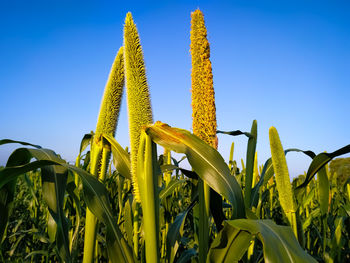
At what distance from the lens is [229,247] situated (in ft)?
4.19

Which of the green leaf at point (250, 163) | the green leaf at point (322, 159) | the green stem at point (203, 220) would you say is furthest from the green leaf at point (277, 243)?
the green leaf at point (322, 159)

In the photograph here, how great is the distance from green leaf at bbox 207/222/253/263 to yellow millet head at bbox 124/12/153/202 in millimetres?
414

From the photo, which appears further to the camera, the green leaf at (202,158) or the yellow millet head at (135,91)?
the yellow millet head at (135,91)

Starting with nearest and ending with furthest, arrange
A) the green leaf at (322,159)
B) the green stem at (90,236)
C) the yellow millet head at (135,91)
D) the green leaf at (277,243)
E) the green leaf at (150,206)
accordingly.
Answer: the green leaf at (277,243) → the green leaf at (150,206) → the yellow millet head at (135,91) → the green stem at (90,236) → the green leaf at (322,159)

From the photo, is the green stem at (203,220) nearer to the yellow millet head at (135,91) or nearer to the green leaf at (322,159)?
the yellow millet head at (135,91)

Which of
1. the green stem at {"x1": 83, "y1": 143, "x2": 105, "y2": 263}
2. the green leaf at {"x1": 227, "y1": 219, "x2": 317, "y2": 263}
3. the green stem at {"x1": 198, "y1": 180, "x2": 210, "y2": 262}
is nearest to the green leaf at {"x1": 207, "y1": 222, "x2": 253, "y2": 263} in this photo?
the green stem at {"x1": 198, "y1": 180, "x2": 210, "y2": 262}

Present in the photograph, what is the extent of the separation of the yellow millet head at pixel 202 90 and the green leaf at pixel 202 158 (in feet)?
0.63

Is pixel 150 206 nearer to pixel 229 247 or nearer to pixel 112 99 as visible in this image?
pixel 229 247

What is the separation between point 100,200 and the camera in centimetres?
137

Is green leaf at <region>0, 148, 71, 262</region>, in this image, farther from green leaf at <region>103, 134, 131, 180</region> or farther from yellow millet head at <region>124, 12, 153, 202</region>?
yellow millet head at <region>124, 12, 153, 202</region>

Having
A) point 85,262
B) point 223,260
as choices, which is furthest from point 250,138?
point 85,262

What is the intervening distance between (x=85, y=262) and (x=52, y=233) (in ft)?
1.13

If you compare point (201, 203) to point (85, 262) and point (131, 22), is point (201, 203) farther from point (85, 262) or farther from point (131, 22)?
point (131, 22)

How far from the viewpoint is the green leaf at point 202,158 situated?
1204 millimetres
